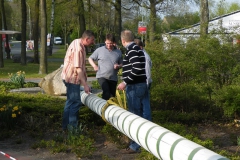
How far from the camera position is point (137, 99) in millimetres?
6465

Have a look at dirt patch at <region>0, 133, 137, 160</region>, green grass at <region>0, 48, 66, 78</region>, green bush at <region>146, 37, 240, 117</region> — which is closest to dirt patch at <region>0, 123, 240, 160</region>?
dirt patch at <region>0, 133, 137, 160</region>

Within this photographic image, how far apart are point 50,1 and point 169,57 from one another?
2140cm

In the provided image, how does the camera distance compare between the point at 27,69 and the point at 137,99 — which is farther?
the point at 27,69

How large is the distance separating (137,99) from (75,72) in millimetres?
1203

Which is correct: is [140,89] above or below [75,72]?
below

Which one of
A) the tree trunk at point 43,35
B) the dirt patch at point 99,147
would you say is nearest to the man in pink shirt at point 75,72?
the dirt patch at point 99,147

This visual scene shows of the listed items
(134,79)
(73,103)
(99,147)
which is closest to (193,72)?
(73,103)

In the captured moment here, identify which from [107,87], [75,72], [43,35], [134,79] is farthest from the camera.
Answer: [43,35]

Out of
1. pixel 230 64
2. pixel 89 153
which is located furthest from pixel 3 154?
pixel 230 64

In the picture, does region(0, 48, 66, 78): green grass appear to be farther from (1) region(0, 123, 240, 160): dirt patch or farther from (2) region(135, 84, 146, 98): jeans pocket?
(2) region(135, 84, 146, 98): jeans pocket

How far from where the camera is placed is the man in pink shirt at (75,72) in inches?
278

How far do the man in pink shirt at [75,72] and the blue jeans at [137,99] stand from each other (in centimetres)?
91

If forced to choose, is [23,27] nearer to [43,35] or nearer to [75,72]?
[43,35]

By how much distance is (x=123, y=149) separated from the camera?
6559 millimetres
